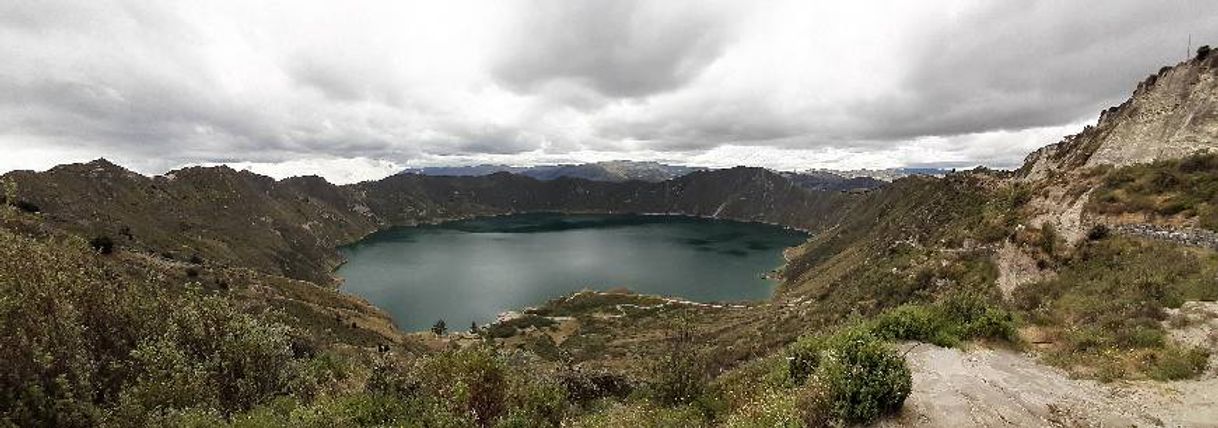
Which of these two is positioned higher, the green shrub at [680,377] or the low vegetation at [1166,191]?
the low vegetation at [1166,191]

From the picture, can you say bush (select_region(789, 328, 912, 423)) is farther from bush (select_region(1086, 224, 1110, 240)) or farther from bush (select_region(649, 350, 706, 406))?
bush (select_region(1086, 224, 1110, 240))

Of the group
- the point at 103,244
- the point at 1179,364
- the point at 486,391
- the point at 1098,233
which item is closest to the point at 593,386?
the point at 486,391

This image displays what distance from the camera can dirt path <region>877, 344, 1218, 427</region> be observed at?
49.6 feet

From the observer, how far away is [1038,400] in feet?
54.2

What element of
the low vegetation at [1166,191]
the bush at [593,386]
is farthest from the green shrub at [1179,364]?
the low vegetation at [1166,191]

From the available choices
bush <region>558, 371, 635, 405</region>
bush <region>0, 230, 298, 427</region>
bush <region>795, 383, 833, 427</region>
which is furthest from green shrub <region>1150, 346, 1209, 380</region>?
bush <region>0, 230, 298, 427</region>

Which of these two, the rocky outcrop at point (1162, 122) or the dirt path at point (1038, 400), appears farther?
the rocky outcrop at point (1162, 122)

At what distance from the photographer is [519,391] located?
22.7 m

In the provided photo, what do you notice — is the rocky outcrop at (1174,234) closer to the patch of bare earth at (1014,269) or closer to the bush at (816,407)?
the patch of bare earth at (1014,269)

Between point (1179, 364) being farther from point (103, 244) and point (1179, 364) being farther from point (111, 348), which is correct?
point (103, 244)

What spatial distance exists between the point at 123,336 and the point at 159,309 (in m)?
1.52

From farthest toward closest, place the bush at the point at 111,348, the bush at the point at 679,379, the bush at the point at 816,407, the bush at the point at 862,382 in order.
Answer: the bush at the point at 679,379, the bush at the point at 111,348, the bush at the point at 862,382, the bush at the point at 816,407

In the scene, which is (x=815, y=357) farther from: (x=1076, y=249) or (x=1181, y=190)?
(x=1181, y=190)

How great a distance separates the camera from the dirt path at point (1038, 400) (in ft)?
49.6
